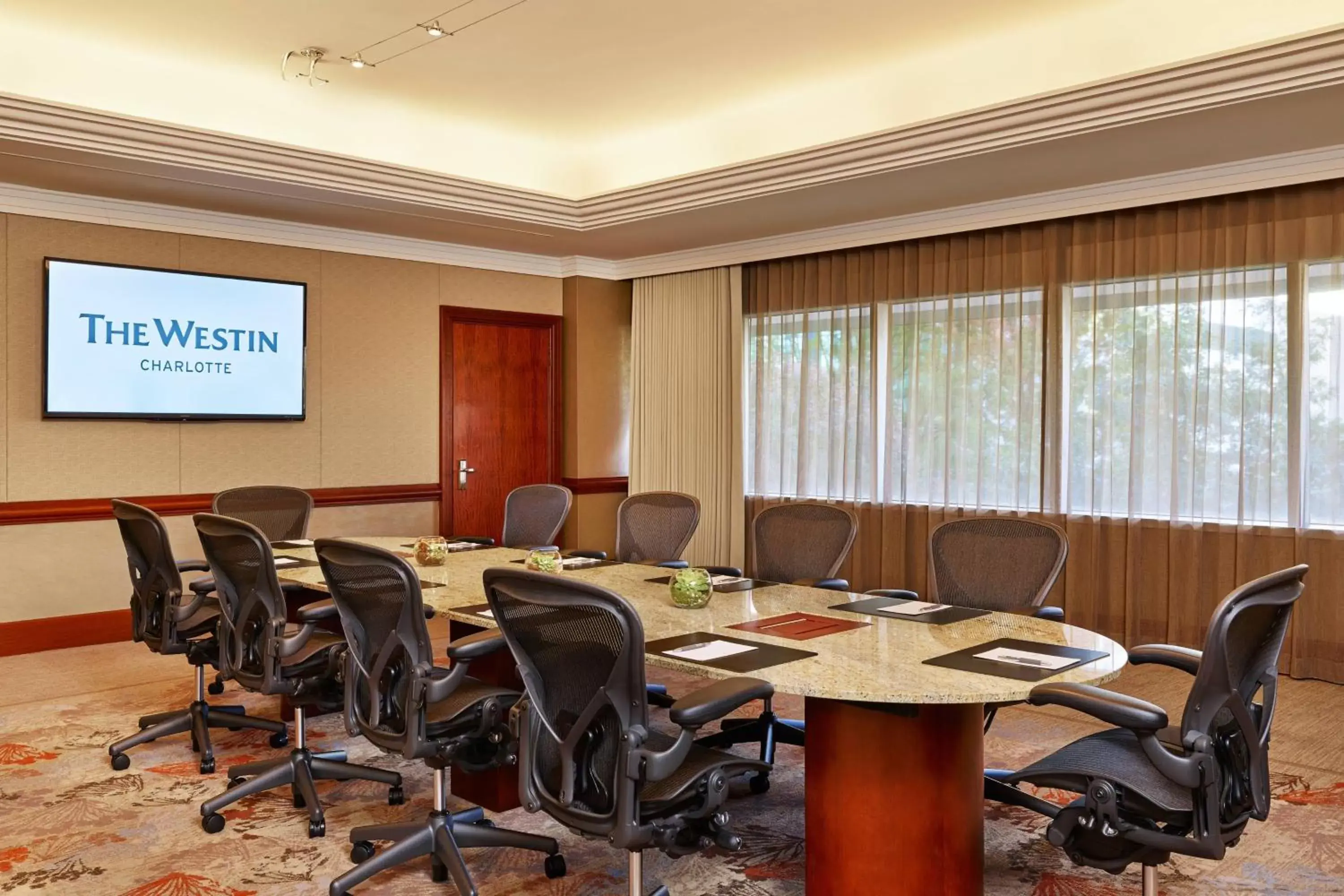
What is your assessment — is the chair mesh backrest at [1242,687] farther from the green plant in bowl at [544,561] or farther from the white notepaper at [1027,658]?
the green plant in bowl at [544,561]

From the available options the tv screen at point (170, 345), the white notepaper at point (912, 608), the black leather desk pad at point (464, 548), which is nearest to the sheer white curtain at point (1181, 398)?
the white notepaper at point (912, 608)

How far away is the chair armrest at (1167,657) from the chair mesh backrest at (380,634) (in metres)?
1.90

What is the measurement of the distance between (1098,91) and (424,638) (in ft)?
12.7

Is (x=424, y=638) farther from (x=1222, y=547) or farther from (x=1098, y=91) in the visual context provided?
(x=1222, y=547)

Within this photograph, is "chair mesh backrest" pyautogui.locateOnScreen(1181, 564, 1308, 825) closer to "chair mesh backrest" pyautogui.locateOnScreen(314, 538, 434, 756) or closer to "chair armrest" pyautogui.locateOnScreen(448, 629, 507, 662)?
"chair armrest" pyautogui.locateOnScreen(448, 629, 507, 662)

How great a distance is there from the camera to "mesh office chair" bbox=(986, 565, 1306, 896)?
2.25 m

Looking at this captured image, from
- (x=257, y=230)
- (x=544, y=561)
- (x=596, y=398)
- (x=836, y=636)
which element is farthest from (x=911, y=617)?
(x=596, y=398)

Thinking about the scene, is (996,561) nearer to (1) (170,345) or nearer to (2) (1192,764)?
(2) (1192,764)

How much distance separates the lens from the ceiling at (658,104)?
4859 mm

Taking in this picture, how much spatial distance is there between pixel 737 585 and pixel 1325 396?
3548 millimetres

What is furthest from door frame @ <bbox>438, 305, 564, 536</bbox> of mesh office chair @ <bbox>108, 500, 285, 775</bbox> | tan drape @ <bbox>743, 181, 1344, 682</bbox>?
mesh office chair @ <bbox>108, 500, 285, 775</bbox>

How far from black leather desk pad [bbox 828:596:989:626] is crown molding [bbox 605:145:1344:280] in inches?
129

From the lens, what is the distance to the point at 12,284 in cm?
604

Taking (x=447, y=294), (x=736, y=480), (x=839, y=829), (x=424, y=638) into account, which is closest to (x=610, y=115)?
(x=447, y=294)
